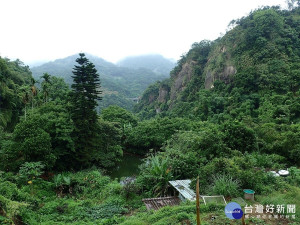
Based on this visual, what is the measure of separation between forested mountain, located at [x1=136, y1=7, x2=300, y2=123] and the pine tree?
1615 centimetres

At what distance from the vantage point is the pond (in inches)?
769

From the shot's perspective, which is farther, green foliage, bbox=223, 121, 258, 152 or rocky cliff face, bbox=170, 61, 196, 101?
rocky cliff face, bbox=170, 61, 196, 101

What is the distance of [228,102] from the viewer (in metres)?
32.3

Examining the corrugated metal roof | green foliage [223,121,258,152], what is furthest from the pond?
the corrugated metal roof

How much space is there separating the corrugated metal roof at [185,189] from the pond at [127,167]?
9784 mm

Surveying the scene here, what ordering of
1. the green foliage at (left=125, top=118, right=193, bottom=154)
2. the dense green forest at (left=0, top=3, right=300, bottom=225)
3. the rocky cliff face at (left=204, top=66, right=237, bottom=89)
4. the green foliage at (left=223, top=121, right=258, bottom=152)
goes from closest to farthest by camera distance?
the dense green forest at (left=0, top=3, right=300, bottom=225), the green foliage at (left=223, top=121, right=258, bottom=152), the green foliage at (left=125, top=118, right=193, bottom=154), the rocky cliff face at (left=204, top=66, right=237, bottom=89)

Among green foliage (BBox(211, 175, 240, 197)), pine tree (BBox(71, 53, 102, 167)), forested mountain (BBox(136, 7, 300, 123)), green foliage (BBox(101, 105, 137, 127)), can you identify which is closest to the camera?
green foliage (BBox(211, 175, 240, 197))

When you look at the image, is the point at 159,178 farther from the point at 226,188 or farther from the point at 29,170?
the point at 29,170

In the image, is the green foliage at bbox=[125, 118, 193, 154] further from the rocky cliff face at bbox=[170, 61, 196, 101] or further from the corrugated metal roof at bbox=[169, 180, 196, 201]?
the rocky cliff face at bbox=[170, 61, 196, 101]

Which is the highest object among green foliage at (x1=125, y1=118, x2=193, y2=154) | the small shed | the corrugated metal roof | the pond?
the corrugated metal roof

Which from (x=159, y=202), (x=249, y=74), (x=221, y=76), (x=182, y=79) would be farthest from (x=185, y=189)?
(x=182, y=79)

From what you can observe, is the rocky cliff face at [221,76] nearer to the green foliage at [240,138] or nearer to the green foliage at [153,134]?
the green foliage at [153,134]

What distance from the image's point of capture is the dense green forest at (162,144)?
8780 mm

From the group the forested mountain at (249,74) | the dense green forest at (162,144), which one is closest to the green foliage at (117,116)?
the dense green forest at (162,144)
